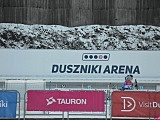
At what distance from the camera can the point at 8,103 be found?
35.4 feet

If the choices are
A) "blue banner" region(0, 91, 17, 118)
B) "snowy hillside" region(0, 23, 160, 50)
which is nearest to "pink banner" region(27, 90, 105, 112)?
"blue banner" region(0, 91, 17, 118)

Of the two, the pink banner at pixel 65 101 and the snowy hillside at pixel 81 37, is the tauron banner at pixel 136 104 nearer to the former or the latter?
the pink banner at pixel 65 101

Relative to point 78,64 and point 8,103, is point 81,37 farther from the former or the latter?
point 8,103

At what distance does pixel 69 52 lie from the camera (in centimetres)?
2381

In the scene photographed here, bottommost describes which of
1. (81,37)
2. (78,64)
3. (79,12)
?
(78,64)

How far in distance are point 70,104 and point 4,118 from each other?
73.3 inches

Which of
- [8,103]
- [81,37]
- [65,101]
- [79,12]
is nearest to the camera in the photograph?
[8,103]

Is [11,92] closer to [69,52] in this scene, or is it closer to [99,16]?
[69,52]

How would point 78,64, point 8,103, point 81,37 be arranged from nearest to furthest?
point 8,103 → point 78,64 → point 81,37

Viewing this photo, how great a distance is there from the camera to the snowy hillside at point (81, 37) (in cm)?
3170

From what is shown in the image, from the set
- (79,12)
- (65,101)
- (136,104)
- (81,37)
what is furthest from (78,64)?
(136,104)

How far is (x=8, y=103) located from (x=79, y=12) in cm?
2250

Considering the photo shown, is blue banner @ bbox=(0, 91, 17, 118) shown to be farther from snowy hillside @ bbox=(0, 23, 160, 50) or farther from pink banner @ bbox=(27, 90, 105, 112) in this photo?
snowy hillside @ bbox=(0, 23, 160, 50)

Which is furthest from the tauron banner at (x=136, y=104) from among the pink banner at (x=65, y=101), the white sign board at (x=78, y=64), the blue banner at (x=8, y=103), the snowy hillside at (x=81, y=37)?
the snowy hillside at (x=81, y=37)
